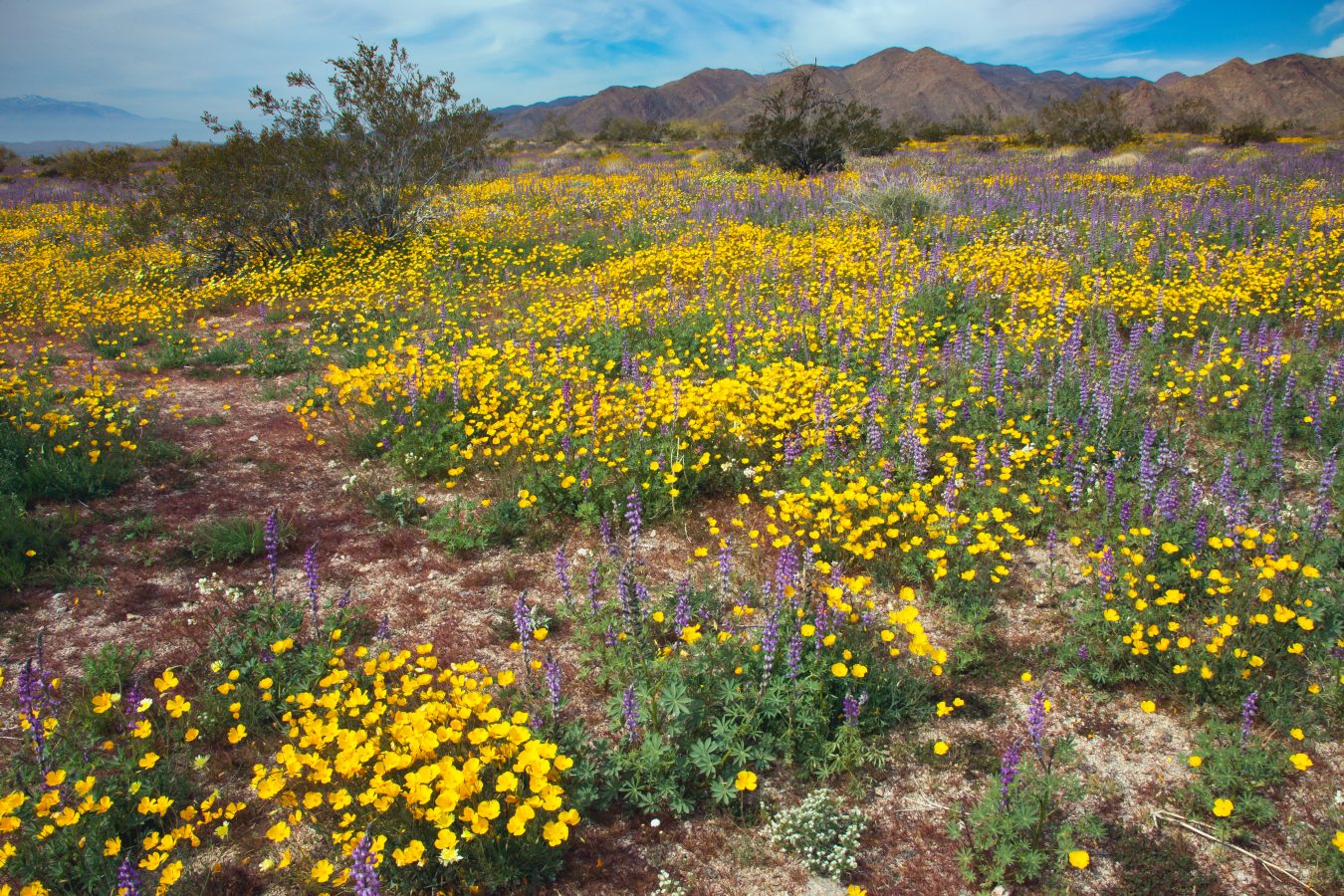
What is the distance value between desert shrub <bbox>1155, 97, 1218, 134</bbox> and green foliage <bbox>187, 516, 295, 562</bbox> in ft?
170

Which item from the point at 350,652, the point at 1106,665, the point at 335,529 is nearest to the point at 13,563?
the point at 335,529

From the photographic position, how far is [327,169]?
14.6 m

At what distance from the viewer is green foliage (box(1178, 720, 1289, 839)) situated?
10.0 ft

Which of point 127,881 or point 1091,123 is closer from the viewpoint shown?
point 127,881

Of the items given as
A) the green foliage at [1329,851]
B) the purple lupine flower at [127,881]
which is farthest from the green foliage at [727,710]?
the purple lupine flower at [127,881]

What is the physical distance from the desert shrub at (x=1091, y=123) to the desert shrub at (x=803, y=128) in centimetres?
1499

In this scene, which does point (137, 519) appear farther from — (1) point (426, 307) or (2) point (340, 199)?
(2) point (340, 199)

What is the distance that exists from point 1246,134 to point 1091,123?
283 inches

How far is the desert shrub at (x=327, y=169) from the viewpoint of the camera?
44.6 ft

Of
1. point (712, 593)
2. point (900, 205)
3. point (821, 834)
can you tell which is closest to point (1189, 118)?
point (900, 205)

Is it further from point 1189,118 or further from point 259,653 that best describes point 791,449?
point 1189,118

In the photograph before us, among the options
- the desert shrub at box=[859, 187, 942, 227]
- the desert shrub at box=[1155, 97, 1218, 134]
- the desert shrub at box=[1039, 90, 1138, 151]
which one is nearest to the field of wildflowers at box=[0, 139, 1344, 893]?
the desert shrub at box=[859, 187, 942, 227]

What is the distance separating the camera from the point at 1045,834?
305 cm

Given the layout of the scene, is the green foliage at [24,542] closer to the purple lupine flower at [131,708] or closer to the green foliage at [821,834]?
the purple lupine flower at [131,708]
